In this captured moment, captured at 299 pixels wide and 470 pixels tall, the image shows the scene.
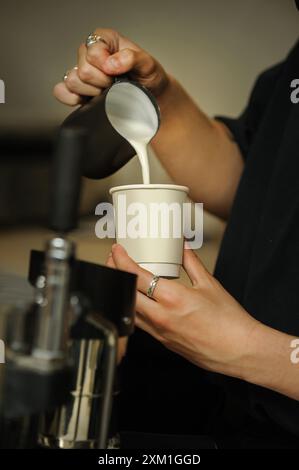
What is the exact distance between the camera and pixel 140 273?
2.31 ft

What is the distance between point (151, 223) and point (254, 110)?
63 cm

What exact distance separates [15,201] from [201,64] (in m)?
1.29

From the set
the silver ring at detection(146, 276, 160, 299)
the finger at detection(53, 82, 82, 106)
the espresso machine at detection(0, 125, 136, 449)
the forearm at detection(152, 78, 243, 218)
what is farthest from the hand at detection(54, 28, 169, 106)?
the espresso machine at detection(0, 125, 136, 449)

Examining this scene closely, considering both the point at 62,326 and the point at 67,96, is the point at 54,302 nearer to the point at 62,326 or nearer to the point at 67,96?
the point at 62,326

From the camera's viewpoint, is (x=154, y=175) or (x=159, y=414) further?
(x=154, y=175)

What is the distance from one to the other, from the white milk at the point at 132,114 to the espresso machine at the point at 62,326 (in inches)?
13.3

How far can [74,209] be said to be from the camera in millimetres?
391

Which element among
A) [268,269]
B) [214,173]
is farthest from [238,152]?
[268,269]

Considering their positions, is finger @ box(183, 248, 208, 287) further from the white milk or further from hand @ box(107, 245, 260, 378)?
the white milk

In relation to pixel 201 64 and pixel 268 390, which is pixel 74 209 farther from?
pixel 201 64

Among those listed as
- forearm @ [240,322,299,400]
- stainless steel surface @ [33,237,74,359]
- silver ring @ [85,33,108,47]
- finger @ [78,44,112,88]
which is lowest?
forearm @ [240,322,299,400]

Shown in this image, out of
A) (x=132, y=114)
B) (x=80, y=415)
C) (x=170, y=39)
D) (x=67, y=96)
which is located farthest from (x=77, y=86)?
(x=170, y=39)

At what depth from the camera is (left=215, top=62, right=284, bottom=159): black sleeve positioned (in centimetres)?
123

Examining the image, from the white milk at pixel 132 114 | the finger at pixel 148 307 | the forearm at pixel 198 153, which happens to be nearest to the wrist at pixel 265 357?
the finger at pixel 148 307
